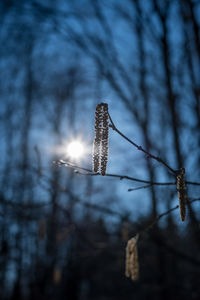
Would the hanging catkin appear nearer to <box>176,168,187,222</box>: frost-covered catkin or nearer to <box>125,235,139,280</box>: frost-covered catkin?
<box>176,168,187,222</box>: frost-covered catkin

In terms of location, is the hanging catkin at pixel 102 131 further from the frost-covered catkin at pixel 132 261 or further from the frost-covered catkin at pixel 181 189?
the frost-covered catkin at pixel 132 261

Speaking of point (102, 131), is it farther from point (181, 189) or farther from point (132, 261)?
point (132, 261)

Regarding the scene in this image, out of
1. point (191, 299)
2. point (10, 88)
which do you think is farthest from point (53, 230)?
point (10, 88)

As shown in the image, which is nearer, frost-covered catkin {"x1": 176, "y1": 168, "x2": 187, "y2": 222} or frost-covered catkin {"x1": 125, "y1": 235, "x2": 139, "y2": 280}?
frost-covered catkin {"x1": 176, "y1": 168, "x2": 187, "y2": 222}

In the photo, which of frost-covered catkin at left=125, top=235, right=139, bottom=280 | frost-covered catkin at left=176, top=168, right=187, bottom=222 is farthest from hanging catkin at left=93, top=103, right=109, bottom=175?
frost-covered catkin at left=125, top=235, right=139, bottom=280

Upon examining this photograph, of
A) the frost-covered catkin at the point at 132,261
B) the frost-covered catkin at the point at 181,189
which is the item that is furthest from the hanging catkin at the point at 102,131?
the frost-covered catkin at the point at 132,261

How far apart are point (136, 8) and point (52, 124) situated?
6.72 meters

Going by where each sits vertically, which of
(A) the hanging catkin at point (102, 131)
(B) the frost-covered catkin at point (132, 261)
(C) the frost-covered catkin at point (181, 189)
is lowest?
(B) the frost-covered catkin at point (132, 261)

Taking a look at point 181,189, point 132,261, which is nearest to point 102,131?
point 181,189

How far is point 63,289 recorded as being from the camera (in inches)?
392

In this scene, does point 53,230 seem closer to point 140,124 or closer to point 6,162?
point 6,162

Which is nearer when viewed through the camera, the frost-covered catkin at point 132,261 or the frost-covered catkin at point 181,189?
the frost-covered catkin at point 181,189

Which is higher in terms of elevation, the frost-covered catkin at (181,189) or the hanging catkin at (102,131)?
the hanging catkin at (102,131)

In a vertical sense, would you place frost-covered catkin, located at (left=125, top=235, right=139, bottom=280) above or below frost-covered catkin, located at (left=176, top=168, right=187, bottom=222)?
below
